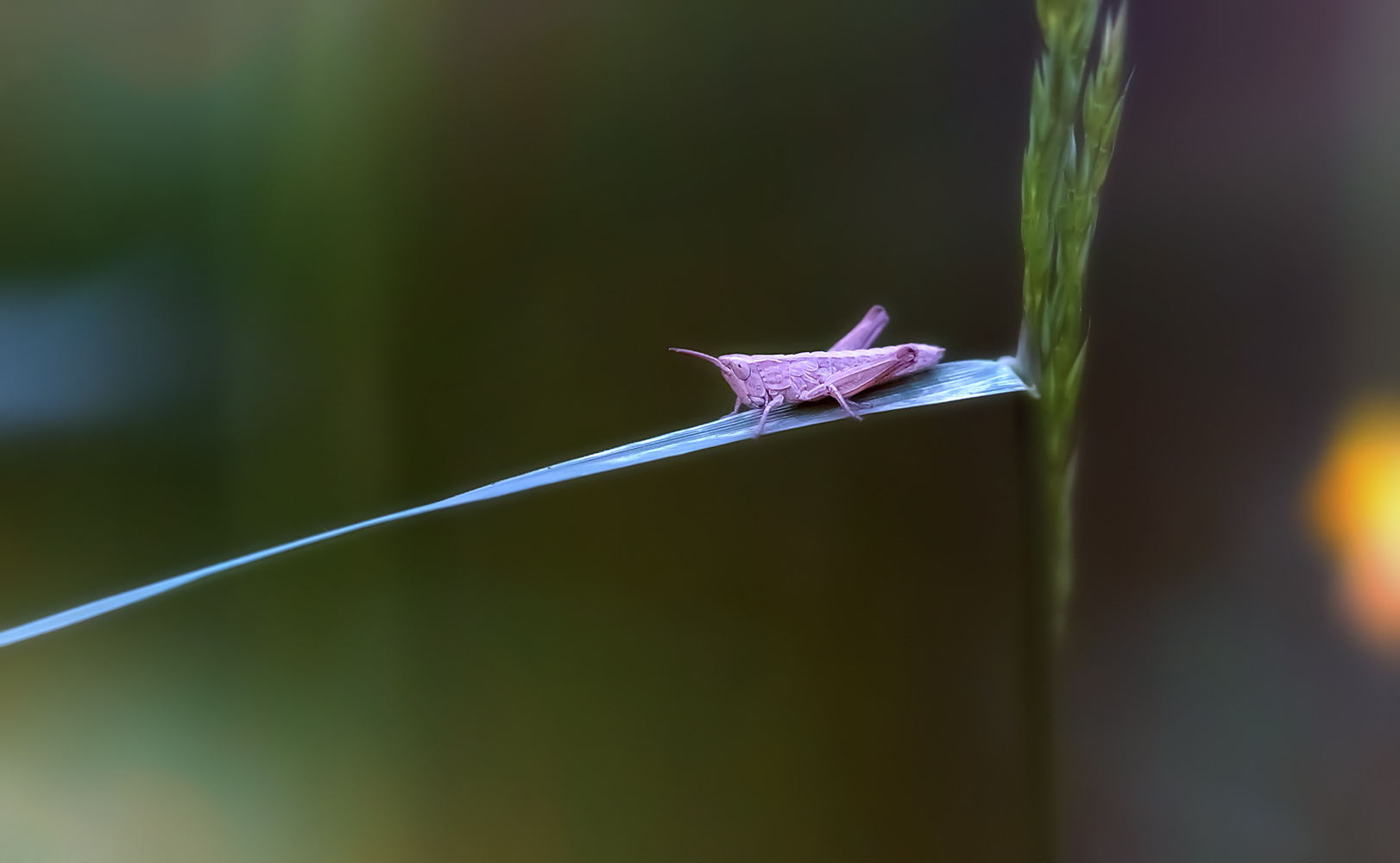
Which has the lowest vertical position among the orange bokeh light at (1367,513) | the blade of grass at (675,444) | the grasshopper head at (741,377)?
the orange bokeh light at (1367,513)

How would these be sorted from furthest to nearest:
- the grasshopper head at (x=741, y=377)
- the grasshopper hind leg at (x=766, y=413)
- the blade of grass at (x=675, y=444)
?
1. the grasshopper head at (x=741, y=377)
2. the grasshopper hind leg at (x=766, y=413)
3. the blade of grass at (x=675, y=444)

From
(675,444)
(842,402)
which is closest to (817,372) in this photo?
(842,402)

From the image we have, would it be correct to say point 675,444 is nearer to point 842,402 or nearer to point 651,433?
point 842,402

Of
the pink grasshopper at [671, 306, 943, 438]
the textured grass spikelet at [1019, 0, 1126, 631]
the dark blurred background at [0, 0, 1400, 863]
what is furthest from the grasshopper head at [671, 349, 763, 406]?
the textured grass spikelet at [1019, 0, 1126, 631]

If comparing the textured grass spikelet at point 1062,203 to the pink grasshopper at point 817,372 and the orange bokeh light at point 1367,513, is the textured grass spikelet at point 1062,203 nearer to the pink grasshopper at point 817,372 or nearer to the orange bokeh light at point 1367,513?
the pink grasshopper at point 817,372

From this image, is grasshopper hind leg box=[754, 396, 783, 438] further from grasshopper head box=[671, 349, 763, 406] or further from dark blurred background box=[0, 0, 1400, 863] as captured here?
dark blurred background box=[0, 0, 1400, 863]

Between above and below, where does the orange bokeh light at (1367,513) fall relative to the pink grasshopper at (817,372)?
below

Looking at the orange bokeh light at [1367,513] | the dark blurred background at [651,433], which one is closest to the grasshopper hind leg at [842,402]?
the dark blurred background at [651,433]
